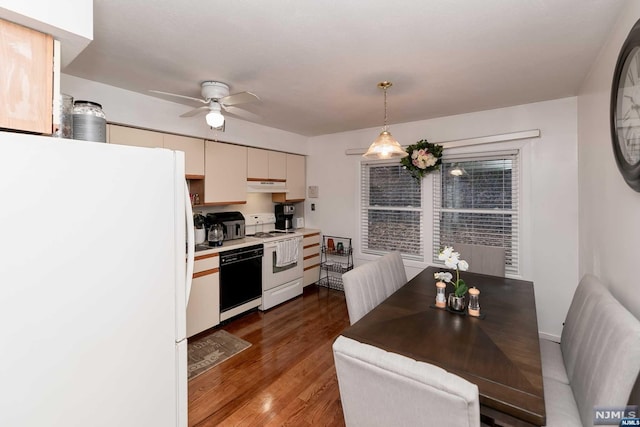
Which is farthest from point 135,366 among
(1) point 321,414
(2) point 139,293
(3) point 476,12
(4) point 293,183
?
(4) point 293,183

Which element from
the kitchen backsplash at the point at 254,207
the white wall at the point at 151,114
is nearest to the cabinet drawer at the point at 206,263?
the kitchen backsplash at the point at 254,207

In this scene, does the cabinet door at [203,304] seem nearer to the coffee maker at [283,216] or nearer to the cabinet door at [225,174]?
the cabinet door at [225,174]

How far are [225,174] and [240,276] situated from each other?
119 centimetres

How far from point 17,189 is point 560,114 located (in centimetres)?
384

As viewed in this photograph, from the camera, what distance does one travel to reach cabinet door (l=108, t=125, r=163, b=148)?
2.44 meters

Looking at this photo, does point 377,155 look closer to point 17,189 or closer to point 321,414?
point 321,414

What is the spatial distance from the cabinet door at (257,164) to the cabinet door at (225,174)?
0.26 ft

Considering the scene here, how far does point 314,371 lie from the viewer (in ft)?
7.61

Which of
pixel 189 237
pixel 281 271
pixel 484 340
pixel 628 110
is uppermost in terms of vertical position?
pixel 628 110

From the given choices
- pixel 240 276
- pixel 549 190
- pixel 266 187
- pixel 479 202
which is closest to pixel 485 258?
pixel 479 202

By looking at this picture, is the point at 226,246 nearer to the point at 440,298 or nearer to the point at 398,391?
the point at 440,298

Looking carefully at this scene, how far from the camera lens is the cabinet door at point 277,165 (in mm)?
3924

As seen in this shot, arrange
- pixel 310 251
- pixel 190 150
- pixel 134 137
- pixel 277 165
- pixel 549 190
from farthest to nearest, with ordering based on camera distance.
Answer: pixel 310 251
pixel 277 165
pixel 190 150
pixel 549 190
pixel 134 137

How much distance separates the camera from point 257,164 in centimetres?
371
